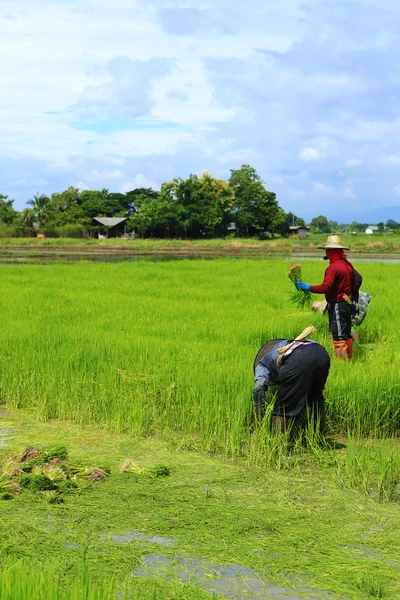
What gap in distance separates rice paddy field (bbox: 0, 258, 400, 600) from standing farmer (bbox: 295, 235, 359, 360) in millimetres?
296

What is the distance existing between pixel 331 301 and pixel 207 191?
152 feet

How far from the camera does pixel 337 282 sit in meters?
5.86

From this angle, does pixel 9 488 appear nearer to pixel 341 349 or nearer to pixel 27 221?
pixel 341 349

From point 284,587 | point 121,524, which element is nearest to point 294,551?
point 284,587

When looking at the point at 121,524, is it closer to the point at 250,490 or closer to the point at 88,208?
the point at 250,490

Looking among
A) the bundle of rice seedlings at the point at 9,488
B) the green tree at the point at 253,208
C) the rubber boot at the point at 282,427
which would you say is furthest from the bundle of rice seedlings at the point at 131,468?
the green tree at the point at 253,208

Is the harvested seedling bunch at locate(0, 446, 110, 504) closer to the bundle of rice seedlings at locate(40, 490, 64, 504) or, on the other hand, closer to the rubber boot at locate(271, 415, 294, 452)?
the bundle of rice seedlings at locate(40, 490, 64, 504)

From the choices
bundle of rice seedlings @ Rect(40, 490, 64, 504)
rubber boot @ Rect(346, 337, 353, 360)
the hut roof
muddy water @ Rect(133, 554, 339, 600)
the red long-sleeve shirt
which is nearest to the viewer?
muddy water @ Rect(133, 554, 339, 600)

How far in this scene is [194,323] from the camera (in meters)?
7.81

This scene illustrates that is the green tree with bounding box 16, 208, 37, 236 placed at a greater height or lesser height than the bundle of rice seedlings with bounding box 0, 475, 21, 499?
greater

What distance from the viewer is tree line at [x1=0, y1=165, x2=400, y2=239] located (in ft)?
164

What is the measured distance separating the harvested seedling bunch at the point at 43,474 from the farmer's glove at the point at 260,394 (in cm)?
108

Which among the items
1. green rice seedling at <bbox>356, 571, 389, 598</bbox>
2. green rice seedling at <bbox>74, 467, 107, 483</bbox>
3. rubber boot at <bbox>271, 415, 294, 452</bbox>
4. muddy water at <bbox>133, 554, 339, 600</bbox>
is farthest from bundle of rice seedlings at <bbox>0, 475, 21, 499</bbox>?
green rice seedling at <bbox>356, 571, 389, 598</bbox>

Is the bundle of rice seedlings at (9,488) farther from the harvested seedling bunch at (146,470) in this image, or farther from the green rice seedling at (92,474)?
the harvested seedling bunch at (146,470)
